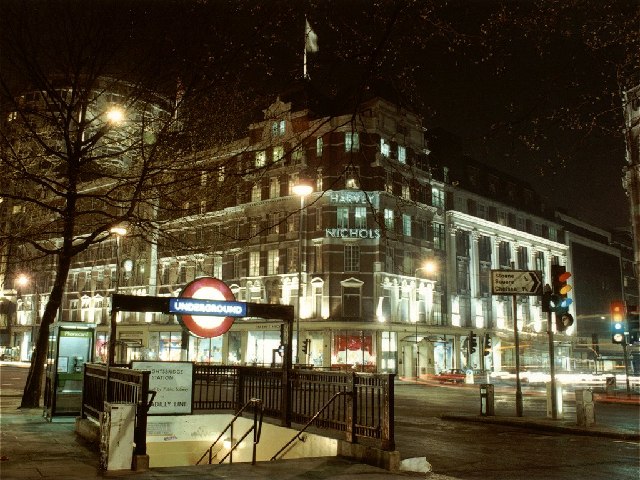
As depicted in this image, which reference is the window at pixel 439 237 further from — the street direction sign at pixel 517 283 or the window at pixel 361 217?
the street direction sign at pixel 517 283

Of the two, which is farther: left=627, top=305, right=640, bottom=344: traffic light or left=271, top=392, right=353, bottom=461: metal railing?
left=627, top=305, right=640, bottom=344: traffic light

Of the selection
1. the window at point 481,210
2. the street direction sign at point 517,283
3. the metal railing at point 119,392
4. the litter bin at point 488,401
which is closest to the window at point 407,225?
the window at point 481,210

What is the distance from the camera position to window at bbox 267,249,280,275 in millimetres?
54312

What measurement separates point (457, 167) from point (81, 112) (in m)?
52.0

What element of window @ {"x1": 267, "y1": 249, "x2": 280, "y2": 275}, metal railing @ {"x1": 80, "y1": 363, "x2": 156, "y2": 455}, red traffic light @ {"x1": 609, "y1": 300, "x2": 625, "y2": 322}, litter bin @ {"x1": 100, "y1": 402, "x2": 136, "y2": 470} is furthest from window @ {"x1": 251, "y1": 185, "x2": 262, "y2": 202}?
litter bin @ {"x1": 100, "y1": 402, "x2": 136, "y2": 470}

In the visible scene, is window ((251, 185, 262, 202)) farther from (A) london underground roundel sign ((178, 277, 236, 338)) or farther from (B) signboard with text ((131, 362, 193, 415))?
(A) london underground roundel sign ((178, 277, 236, 338))

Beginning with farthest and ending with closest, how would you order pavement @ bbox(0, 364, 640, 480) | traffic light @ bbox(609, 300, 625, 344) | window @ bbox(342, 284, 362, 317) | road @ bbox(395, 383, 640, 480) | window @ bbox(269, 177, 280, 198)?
window @ bbox(269, 177, 280, 198), window @ bbox(342, 284, 362, 317), traffic light @ bbox(609, 300, 625, 344), road @ bbox(395, 383, 640, 480), pavement @ bbox(0, 364, 640, 480)

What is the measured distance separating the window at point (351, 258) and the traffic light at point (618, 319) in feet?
91.2

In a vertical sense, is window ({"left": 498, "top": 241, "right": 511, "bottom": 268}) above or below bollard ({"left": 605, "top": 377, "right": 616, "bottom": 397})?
above

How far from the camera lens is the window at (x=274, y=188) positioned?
55.1 metres

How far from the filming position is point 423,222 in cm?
5766

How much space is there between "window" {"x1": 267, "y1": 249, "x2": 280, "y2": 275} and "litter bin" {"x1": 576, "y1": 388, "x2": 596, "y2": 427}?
3948cm

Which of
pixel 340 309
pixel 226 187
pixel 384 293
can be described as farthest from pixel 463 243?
pixel 226 187

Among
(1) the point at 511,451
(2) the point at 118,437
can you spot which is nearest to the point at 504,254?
(1) the point at 511,451
